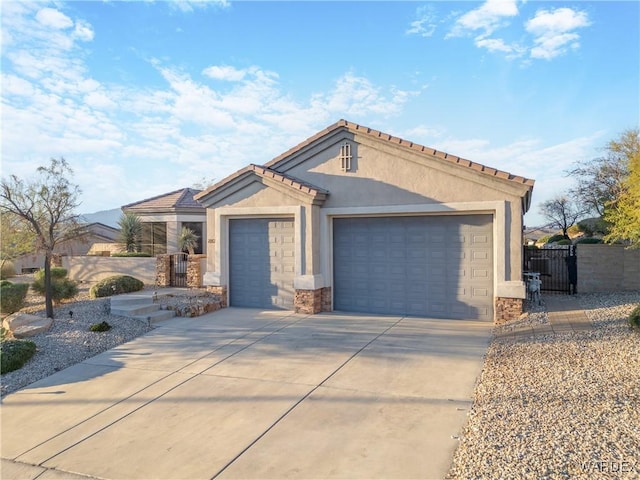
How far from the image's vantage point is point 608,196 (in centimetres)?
2217

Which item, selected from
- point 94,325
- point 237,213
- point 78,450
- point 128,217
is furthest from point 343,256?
point 128,217

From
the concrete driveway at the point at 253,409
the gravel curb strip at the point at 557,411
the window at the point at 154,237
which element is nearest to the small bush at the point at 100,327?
the concrete driveway at the point at 253,409

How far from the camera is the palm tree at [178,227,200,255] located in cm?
2146

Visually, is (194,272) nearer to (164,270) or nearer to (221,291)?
(164,270)

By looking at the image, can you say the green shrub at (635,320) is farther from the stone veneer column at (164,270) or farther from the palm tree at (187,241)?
the palm tree at (187,241)

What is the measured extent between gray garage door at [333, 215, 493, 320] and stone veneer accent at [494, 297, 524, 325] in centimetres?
35

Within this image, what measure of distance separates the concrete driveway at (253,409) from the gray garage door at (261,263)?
129 inches

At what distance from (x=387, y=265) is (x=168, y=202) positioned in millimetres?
15479

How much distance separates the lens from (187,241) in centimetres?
2156

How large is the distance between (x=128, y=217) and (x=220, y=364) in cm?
1709

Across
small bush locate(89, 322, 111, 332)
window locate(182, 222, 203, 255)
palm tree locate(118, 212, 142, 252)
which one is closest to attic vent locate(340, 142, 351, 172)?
small bush locate(89, 322, 111, 332)

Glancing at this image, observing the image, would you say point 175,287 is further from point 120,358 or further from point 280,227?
point 120,358

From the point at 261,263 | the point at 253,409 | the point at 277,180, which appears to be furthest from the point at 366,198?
the point at 253,409

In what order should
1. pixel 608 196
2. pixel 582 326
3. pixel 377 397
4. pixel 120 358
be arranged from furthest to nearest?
pixel 608 196 < pixel 582 326 < pixel 120 358 < pixel 377 397
